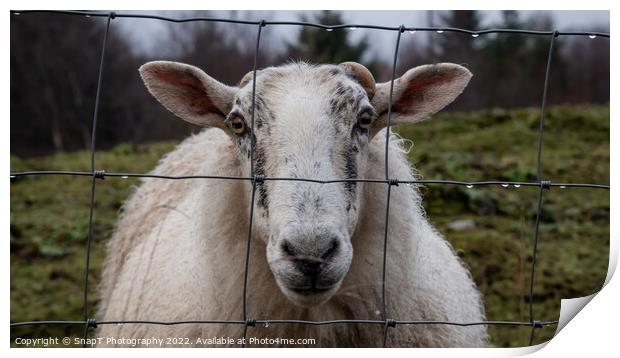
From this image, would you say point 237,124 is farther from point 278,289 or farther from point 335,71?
point 278,289

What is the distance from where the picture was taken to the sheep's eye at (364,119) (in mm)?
3445

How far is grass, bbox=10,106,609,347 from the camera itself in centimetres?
623

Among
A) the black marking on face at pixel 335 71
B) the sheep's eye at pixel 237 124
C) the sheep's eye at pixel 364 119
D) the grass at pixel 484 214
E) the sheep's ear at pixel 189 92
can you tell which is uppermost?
the black marking on face at pixel 335 71

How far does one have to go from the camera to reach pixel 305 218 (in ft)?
9.75

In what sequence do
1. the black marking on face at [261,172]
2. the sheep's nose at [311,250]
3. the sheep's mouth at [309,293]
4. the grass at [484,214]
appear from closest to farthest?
1. the sheep's nose at [311,250]
2. the sheep's mouth at [309,293]
3. the black marking on face at [261,172]
4. the grass at [484,214]

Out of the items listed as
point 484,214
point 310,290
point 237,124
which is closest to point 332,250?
point 310,290

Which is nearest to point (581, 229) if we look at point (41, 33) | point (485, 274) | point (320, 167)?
point (485, 274)

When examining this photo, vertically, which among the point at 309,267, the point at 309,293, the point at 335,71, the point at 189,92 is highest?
the point at 335,71

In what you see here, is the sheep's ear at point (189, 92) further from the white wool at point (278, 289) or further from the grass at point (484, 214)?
the grass at point (484, 214)

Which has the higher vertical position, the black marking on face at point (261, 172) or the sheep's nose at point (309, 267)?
the black marking on face at point (261, 172)

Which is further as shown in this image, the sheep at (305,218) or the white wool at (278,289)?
the white wool at (278,289)

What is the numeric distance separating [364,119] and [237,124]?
58cm

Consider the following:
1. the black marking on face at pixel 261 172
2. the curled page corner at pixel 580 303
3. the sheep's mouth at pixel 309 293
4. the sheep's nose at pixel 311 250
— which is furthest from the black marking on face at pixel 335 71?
the curled page corner at pixel 580 303

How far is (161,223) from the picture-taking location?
4.62m
